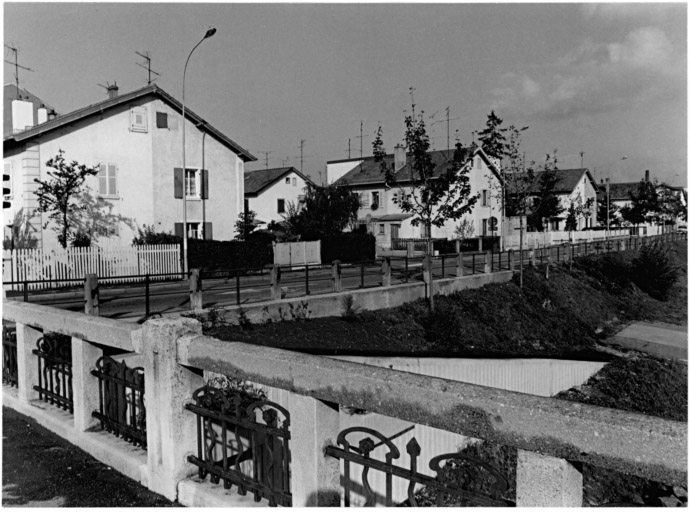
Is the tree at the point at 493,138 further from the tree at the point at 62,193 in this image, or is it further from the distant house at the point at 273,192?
the distant house at the point at 273,192

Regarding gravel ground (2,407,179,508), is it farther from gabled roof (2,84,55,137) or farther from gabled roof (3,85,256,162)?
gabled roof (2,84,55,137)

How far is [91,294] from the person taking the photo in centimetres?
1197

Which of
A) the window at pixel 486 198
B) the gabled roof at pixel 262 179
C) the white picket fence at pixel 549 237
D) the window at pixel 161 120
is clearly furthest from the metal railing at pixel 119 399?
the window at pixel 486 198

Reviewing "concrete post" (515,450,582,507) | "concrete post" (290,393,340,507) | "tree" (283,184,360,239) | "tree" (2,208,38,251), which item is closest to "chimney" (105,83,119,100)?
"tree" (2,208,38,251)

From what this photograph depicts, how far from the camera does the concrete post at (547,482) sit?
2443mm

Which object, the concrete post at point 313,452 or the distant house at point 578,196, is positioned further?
the distant house at point 578,196

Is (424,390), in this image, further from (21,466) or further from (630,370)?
(630,370)

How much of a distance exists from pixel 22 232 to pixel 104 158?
4.40 metres

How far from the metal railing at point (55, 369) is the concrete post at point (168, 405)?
1.67 meters

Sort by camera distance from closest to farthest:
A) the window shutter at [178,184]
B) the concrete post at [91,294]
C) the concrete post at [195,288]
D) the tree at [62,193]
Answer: the concrete post at [91,294] < the concrete post at [195,288] < the tree at [62,193] < the window shutter at [178,184]

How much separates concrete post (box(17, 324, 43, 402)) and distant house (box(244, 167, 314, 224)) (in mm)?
41562

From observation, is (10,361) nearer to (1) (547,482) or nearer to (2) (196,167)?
(1) (547,482)

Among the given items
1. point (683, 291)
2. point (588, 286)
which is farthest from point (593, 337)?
point (683, 291)

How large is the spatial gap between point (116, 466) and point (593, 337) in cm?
1946
